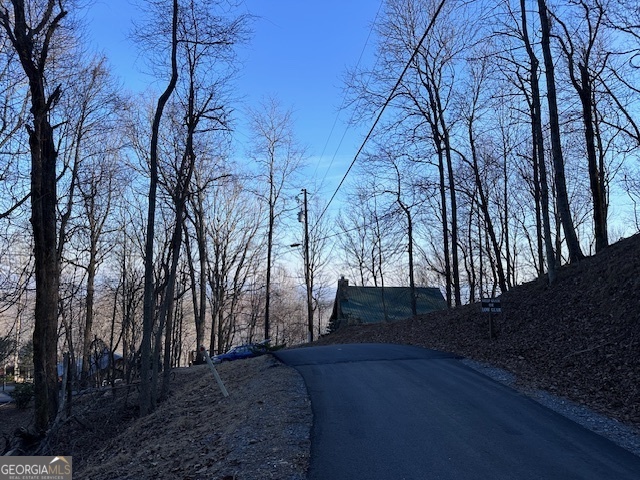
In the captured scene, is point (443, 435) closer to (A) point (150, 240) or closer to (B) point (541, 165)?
(A) point (150, 240)

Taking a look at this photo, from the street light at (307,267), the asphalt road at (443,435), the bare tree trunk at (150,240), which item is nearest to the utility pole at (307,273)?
the street light at (307,267)

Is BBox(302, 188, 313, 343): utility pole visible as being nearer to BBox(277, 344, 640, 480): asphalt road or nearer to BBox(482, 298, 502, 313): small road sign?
BBox(482, 298, 502, 313): small road sign

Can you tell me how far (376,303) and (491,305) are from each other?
26.2 metres

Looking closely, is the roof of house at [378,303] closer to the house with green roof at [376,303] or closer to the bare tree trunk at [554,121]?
the house with green roof at [376,303]

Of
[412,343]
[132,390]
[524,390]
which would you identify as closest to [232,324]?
[132,390]

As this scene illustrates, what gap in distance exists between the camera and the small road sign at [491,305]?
12.8 m

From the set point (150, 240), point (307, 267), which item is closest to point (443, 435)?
point (150, 240)

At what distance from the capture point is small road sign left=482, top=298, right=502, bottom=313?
1280 centimetres

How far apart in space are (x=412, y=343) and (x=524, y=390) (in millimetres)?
7519

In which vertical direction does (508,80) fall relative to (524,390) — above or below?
above

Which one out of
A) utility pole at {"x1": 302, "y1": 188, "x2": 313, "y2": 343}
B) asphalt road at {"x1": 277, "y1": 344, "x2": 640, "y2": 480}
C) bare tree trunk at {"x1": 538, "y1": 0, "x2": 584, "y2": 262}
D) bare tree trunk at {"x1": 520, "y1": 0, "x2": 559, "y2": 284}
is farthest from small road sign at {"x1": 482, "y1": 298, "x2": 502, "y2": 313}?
utility pole at {"x1": 302, "y1": 188, "x2": 313, "y2": 343}

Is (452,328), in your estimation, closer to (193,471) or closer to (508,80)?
(508,80)

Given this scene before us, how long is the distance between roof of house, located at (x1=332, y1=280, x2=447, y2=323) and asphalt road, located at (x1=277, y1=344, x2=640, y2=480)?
27409 millimetres

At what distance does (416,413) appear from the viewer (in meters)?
7.07
